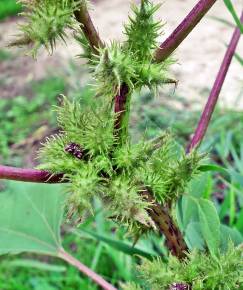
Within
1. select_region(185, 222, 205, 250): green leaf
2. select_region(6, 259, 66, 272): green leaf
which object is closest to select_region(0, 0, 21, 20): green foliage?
select_region(6, 259, 66, 272): green leaf

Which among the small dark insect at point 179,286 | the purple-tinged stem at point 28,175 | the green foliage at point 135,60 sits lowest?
the small dark insect at point 179,286

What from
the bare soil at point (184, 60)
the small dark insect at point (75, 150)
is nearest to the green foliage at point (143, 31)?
the small dark insect at point (75, 150)

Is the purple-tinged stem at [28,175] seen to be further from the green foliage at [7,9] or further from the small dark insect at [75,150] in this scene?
the green foliage at [7,9]

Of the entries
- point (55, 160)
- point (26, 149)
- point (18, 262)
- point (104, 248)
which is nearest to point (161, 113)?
point (26, 149)

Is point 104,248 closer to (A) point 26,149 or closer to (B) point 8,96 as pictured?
(A) point 26,149

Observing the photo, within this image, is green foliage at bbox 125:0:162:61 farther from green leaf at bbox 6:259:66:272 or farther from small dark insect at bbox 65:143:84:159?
green leaf at bbox 6:259:66:272

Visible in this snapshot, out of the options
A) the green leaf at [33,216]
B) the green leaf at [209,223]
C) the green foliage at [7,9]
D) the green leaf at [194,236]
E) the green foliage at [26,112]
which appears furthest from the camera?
the green foliage at [7,9]
